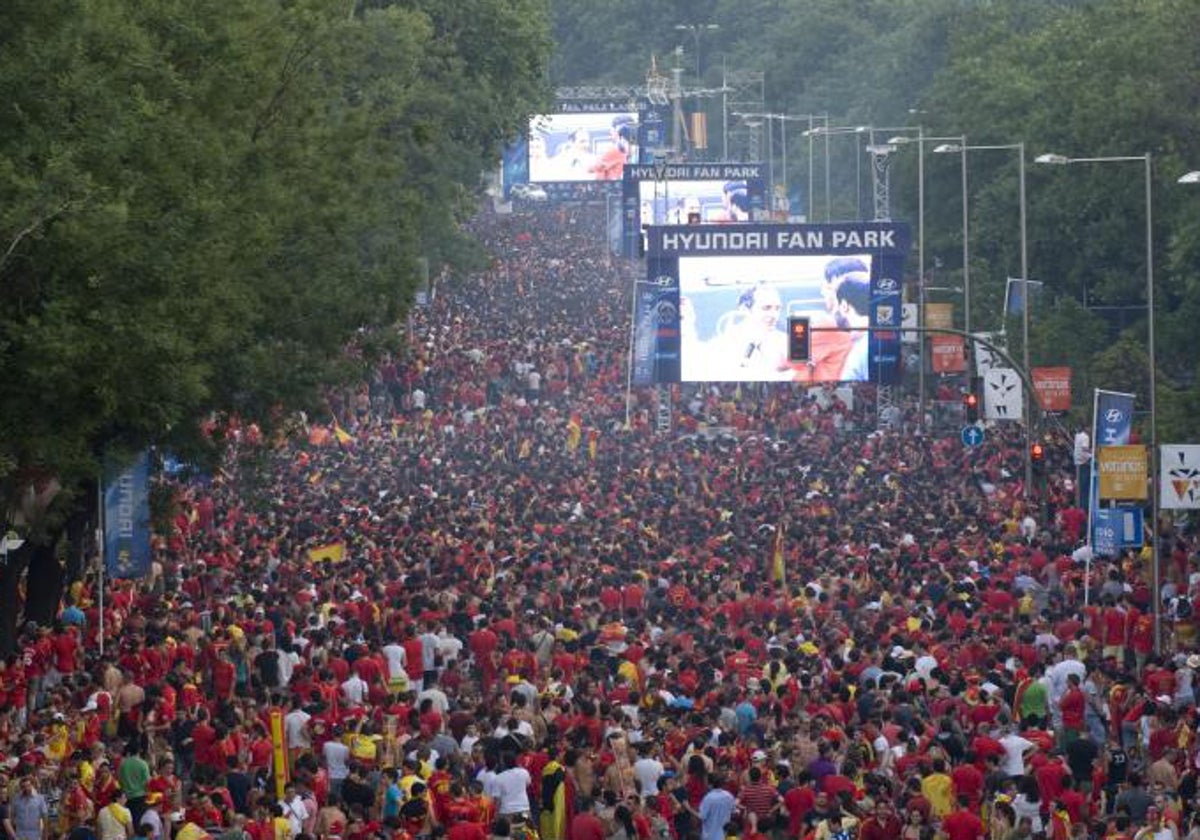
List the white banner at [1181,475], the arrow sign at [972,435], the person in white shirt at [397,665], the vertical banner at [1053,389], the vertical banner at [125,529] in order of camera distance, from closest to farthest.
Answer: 1. the person in white shirt at [397,665]
2. the vertical banner at [125,529]
3. the white banner at [1181,475]
4. the vertical banner at [1053,389]
5. the arrow sign at [972,435]

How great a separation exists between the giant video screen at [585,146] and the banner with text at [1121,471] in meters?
96.5

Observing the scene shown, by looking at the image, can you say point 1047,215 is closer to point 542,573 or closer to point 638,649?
point 542,573

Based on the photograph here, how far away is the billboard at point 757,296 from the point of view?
201 feet

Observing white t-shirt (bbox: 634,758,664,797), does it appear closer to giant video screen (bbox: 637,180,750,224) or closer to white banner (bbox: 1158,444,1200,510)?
white banner (bbox: 1158,444,1200,510)

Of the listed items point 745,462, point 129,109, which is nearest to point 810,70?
point 745,462

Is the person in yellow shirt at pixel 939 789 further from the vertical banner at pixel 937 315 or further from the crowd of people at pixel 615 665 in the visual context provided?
the vertical banner at pixel 937 315

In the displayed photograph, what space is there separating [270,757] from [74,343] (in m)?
4.17

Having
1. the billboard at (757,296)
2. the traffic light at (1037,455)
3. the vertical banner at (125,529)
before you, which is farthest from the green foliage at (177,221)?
the billboard at (757,296)

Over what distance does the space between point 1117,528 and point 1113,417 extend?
3.27m

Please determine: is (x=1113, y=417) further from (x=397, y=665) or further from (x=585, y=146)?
(x=585, y=146)

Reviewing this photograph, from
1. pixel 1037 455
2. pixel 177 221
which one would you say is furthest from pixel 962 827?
pixel 1037 455

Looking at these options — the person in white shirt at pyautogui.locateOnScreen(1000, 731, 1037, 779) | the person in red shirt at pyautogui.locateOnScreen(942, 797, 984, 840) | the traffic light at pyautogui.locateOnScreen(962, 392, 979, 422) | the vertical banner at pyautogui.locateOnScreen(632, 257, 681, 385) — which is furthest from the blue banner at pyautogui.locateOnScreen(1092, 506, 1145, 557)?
the vertical banner at pyautogui.locateOnScreen(632, 257, 681, 385)

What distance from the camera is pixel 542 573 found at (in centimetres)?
3834

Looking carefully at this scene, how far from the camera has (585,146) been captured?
136 m
